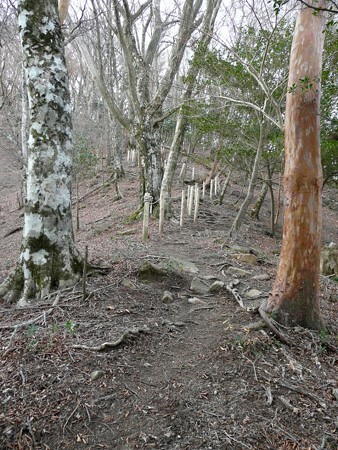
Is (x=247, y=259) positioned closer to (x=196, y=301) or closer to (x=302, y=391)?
(x=196, y=301)

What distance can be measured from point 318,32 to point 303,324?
3.45 meters

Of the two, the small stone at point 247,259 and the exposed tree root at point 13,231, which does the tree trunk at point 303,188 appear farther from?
the exposed tree root at point 13,231

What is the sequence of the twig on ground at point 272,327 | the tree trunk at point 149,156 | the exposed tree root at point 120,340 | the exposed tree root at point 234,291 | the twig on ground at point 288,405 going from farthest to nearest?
1. the tree trunk at point 149,156
2. the exposed tree root at point 234,291
3. the twig on ground at point 272,327
4. the exposed tree root at point 120,340
5. the twig on ground at point 288,405

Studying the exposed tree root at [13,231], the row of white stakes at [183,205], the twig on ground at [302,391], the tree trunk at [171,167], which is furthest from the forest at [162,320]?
the exposed tree root at [13,231]

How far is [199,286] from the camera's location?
519 cm

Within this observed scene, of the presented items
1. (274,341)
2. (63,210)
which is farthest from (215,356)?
(63,210)

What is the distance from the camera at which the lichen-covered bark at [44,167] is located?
4340 mm

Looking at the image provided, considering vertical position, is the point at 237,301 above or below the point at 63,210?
below

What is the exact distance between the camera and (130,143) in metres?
24.8

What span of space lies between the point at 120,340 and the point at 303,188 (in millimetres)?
2641

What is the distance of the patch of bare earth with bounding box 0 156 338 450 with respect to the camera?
2436 millimetres

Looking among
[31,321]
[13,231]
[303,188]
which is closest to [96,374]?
[31,321]

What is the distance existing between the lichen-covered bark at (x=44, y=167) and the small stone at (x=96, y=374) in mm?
1698

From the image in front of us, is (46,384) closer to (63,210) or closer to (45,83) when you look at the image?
(63,210)
